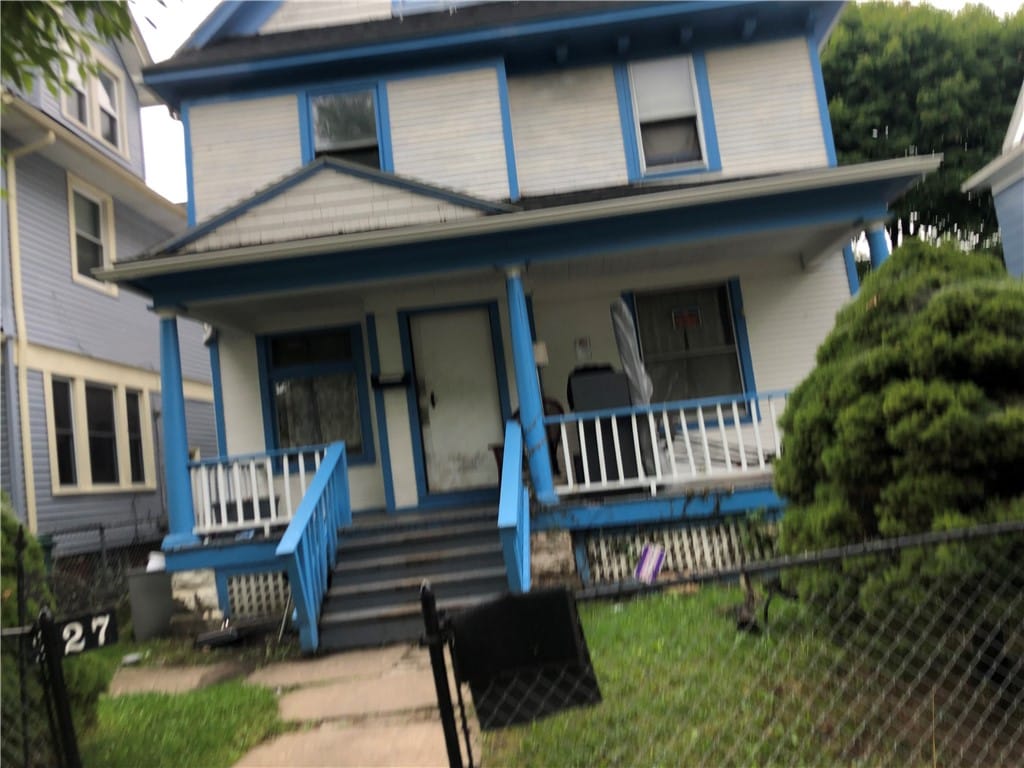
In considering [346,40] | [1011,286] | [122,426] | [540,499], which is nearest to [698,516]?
[540,499]

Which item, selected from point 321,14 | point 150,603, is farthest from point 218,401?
point 321,14

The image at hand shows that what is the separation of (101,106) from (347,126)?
6.43 metres

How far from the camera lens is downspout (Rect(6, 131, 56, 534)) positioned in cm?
964

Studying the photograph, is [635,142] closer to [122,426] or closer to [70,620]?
[70,620]

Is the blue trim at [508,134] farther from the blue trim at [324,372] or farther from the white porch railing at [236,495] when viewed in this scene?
the white porch railing at [236,495]

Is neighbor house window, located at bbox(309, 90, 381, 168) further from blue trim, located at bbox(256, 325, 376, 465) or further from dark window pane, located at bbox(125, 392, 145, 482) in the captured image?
dark window pane, located at bbox(125, 392, 145, 482)

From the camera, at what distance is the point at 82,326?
11156mm

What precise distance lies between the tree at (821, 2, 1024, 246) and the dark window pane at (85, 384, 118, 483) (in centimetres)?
1637

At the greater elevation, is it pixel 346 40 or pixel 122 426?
pixel 346 40

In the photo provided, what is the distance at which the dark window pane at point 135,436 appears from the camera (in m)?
12.4

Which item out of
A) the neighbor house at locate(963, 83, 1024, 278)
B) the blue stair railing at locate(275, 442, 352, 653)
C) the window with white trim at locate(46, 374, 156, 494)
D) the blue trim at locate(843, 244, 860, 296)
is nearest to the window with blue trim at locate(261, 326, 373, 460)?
the blue stair railing at locate(275, 442, 352, 653)

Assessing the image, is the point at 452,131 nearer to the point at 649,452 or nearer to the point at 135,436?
the point at 649,452

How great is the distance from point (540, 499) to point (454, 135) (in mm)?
4443

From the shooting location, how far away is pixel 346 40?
8562 mm
